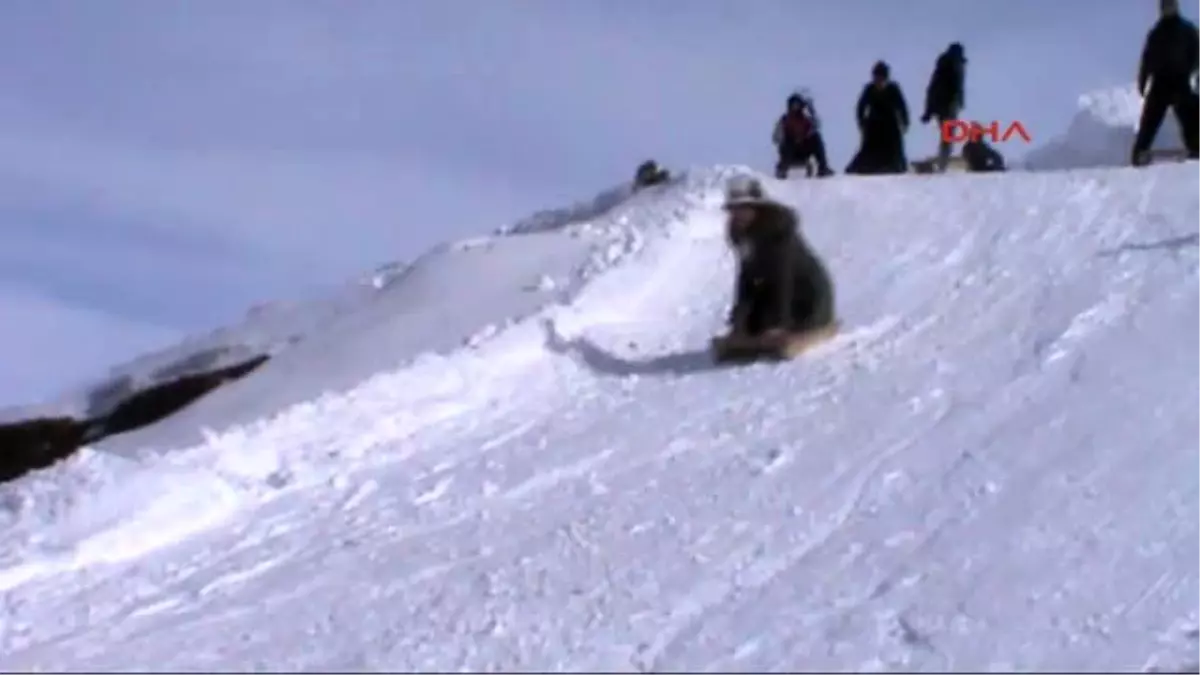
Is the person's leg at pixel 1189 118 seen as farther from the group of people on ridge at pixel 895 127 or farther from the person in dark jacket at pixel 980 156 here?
the person in dark jacket at pixel 980 156

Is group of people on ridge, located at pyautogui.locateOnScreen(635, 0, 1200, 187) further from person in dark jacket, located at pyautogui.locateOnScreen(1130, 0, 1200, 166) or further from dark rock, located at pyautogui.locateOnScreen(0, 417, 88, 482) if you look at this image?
dark rock, located at pyautogui.locateOnScreen(0, 417, 88, 482)

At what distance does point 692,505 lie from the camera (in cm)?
741

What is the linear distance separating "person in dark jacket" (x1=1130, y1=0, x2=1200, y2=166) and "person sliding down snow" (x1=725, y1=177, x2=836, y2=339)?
5.23 metres

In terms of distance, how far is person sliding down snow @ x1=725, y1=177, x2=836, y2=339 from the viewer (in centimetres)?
1042

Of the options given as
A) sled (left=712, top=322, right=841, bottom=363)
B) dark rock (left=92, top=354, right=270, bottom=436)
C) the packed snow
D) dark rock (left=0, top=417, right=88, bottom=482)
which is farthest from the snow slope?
dark rock (left=0, top=417, right=88, bottom=482)

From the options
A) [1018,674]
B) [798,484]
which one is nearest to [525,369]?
[798,484]

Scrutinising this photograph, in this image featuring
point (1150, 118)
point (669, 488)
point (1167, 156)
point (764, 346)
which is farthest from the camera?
point (1167, 156)

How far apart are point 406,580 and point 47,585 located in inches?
64.4

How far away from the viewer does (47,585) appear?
7.19 m

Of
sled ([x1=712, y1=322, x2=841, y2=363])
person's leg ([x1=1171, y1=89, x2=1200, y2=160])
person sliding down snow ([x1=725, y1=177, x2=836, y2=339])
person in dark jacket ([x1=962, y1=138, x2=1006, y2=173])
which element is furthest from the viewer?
person in dark jacket ([x1=962, y1=138, x2=1006, y2=173])

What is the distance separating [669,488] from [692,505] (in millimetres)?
338

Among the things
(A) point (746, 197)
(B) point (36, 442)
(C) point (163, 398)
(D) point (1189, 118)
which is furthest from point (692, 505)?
(D) point (1189, 118)

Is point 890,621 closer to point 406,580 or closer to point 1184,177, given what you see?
point 406,580

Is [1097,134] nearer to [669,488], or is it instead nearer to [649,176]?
[649,176]
